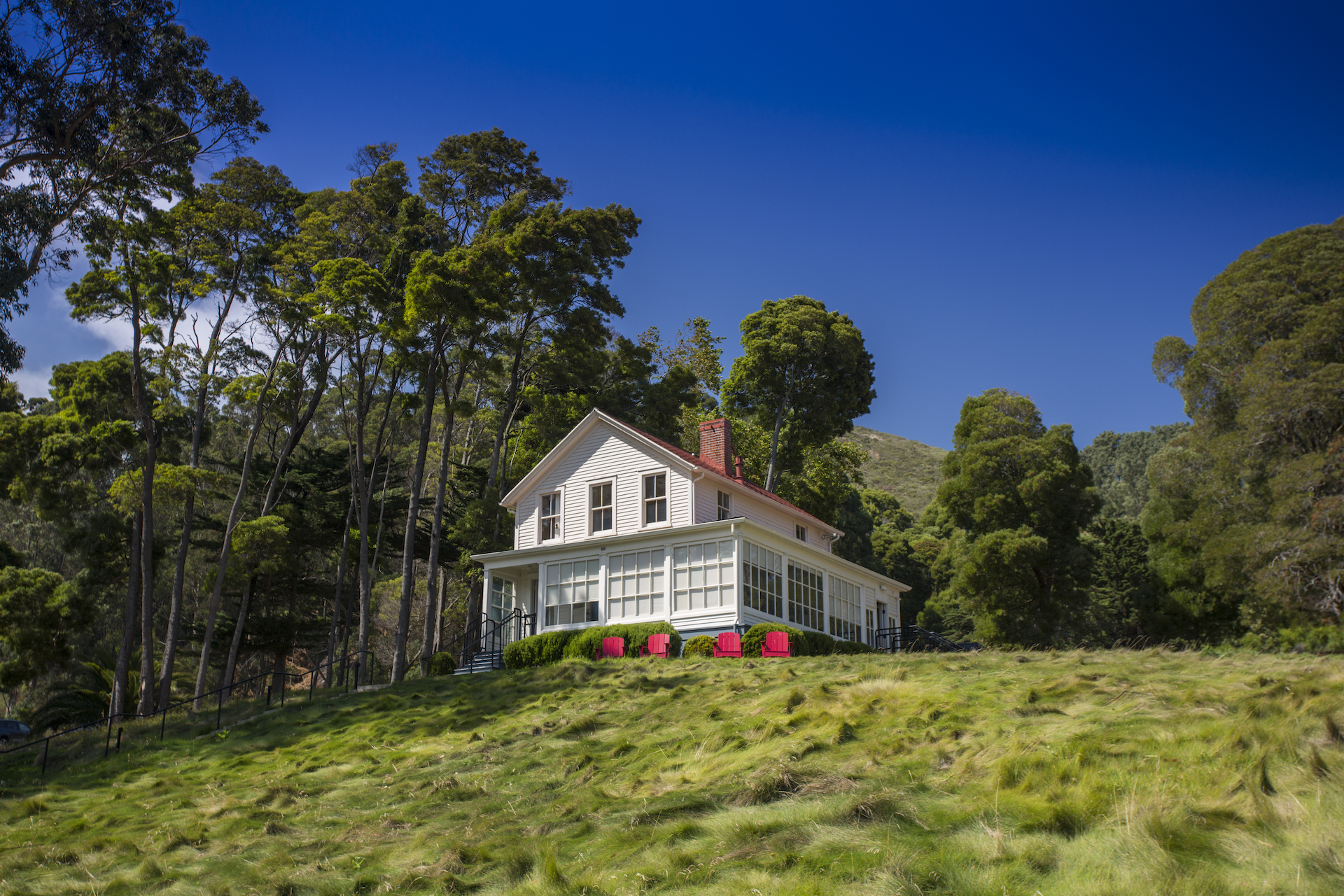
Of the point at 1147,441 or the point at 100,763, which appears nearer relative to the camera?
the point at 100,763

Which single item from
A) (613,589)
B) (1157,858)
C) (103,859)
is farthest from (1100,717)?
(613,589)

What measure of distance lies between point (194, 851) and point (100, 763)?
923 cm

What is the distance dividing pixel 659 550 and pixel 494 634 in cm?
609

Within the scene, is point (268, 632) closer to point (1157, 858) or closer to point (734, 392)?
point (734, 392)

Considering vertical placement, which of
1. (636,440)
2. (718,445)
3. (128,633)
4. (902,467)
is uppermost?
(902,467)

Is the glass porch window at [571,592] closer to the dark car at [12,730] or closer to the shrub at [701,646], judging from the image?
the shrub at [701,646]

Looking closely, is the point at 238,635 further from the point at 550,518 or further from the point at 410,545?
the point at 550,518

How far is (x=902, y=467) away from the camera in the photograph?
392 ft

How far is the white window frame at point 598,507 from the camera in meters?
27.3

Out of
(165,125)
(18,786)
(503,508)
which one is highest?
(165,125)

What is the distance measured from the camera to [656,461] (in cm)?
2688

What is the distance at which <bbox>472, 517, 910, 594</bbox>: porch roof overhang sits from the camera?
950 inches

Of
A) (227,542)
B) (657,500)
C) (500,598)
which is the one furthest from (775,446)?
(227,542)

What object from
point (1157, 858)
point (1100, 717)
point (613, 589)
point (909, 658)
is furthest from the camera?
point (613, 589)
